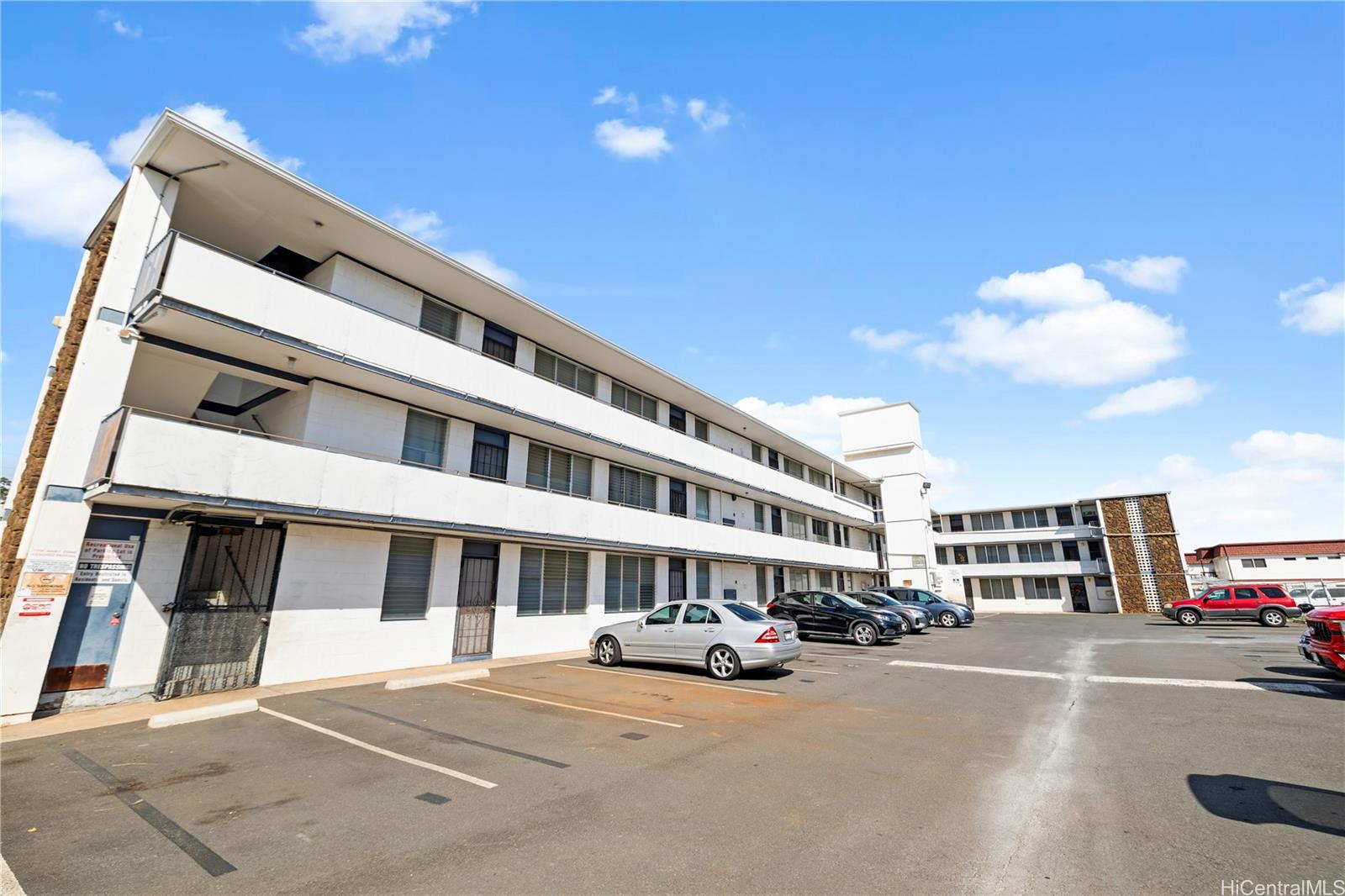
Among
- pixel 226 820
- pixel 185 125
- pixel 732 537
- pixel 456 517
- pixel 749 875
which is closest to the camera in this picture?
pixel 749 875

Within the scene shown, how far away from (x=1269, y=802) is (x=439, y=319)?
659 inches

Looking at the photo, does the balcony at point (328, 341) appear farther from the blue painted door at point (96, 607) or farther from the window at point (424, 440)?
the blue painted door at point (96, 607)

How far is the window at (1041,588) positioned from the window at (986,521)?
505 centimetres

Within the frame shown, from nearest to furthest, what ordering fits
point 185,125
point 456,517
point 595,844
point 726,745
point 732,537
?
point 595,844, point 726,745, point 185,125, point 456,517, point 732,537

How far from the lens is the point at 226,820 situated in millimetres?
4680

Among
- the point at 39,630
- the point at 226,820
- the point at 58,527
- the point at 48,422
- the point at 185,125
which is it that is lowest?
the point at 226,820

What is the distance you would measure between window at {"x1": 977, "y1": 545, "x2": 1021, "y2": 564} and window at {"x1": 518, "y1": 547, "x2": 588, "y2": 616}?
146ft

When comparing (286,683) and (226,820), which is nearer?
(226,820)

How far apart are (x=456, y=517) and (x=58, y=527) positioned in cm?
640

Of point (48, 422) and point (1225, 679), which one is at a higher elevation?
point (48, 422)

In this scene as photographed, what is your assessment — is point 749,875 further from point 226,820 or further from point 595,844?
point 226,820

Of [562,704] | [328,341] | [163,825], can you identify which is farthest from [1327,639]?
[328,341]

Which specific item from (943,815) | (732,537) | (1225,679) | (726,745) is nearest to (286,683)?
(726,745)

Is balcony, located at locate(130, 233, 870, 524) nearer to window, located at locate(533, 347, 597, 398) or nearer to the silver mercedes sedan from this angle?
window, located at locate(533, 347, 597, 398)
